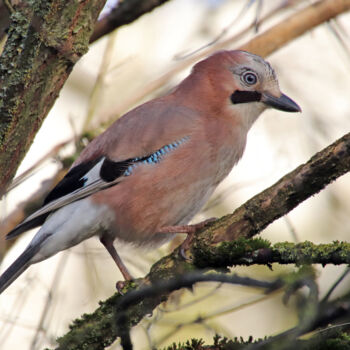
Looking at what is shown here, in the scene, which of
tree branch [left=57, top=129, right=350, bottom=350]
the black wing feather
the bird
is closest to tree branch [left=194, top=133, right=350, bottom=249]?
tree branch [left=57, top=129, right=350, bottom=350]

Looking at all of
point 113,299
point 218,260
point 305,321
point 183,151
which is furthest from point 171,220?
point 305,321

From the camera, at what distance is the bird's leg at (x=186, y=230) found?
3.95 metres

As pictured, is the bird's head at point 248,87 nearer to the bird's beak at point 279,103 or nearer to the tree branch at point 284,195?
the bird's beak at point 279,103

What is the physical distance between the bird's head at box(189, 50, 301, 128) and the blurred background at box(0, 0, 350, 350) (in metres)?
0.29

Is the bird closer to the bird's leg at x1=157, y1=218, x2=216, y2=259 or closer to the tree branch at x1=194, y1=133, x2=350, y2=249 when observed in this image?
the bird's leg at x1=157, y1=218, x2=216, y2=259

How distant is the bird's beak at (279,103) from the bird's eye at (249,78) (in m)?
0.14

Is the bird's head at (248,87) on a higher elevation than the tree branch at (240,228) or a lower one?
higher

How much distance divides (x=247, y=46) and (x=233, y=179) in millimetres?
2477

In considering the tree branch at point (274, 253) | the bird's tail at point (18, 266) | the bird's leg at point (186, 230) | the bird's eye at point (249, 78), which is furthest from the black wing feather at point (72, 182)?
the tree branch at point (274, 253)

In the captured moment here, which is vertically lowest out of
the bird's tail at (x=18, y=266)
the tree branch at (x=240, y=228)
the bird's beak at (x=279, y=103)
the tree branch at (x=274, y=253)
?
the tree branch at (x=274, y=253)

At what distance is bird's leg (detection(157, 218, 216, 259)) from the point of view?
3953 millimetres

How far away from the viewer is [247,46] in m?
6.28

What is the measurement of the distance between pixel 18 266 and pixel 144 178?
1.24m

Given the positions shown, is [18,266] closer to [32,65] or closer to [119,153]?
[119,153]
